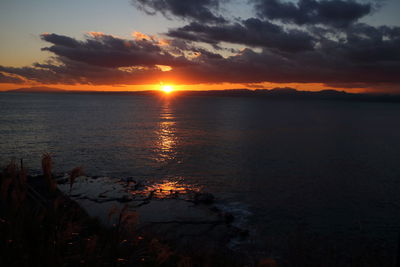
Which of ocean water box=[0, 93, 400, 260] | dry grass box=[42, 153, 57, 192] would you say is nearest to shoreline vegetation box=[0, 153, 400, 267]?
dry grass box=[42, 153, 57, 192]

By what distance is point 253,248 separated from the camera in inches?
787

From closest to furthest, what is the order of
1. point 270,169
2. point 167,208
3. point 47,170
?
point 47,170
point 167,208
point 270,169

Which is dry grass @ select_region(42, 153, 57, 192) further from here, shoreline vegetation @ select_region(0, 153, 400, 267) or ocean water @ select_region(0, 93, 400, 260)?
ocean water @ select_region(0, 93, 400, 260)

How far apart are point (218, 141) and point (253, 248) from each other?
45.3 metres

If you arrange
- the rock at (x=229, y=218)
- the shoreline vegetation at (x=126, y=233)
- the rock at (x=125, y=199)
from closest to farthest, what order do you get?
the shoreline vegetation at (x=126, y=233), the rock at (x=229, y=218), the rock at (x=125, y=199)

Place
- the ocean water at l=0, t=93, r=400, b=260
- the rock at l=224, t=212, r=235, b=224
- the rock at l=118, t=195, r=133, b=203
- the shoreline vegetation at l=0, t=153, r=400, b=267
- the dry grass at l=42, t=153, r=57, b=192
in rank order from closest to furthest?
the dry grass at l=42, t=153, r=57, b=192 → the shoreline vegetation at l=0, t=153, r=400, b=267 → the rock at l=224, t=212, r=235, b=224 → the ocean water at l=0, t=93, r=400, b=260 → the rock at l=118, t=195, r=133, b=203

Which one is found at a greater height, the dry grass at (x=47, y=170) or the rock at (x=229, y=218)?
the dry grass at (x=47, y=170)

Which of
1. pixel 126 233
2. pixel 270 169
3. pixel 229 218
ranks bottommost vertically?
pixel 270 169

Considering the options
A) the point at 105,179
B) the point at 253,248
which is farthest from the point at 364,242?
the point at 105,179

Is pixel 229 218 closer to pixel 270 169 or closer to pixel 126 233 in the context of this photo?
pixel 270 169

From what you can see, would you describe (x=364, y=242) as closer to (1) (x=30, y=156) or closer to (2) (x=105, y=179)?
(2) (x=105, y=179)

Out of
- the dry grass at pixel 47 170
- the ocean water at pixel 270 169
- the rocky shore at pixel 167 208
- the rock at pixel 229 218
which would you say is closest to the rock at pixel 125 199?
the rocky shore at pixel 167 208

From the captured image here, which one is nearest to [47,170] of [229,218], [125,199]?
[229,218]

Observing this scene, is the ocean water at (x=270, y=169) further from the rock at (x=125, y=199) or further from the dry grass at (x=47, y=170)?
the dry grass at (x=47, y=170)
